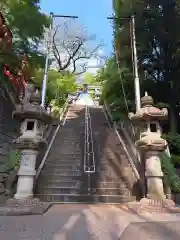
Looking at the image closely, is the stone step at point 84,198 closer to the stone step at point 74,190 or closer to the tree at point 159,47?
the stone step at point 74,190

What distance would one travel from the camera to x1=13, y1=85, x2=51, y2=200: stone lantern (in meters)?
6.17

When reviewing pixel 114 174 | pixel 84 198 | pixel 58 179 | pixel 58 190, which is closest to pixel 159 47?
pixel 114 174

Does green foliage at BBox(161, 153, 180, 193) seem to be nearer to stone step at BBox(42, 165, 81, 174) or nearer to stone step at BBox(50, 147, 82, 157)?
stone step at BBox(42, 165, 81, 174)

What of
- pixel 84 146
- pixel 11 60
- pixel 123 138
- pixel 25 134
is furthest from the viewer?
pixel 123 138

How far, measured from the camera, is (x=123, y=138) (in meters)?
11.2

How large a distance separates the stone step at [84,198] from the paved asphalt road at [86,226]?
3.95 ft

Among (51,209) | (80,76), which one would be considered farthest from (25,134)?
(80,76)

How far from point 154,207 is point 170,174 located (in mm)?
1591

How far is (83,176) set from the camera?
314 inches

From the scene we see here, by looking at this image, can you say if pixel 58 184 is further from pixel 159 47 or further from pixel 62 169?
pixel 159 47

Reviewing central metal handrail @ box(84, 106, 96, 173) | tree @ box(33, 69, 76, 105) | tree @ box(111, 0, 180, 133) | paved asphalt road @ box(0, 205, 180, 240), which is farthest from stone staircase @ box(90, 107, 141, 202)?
tree @ box(33, 69, 76, 105)

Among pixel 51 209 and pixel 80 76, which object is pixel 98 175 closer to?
pixel 51 209

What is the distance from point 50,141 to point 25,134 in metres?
3.92

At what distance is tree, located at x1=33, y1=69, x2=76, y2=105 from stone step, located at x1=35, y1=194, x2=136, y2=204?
9383mm
